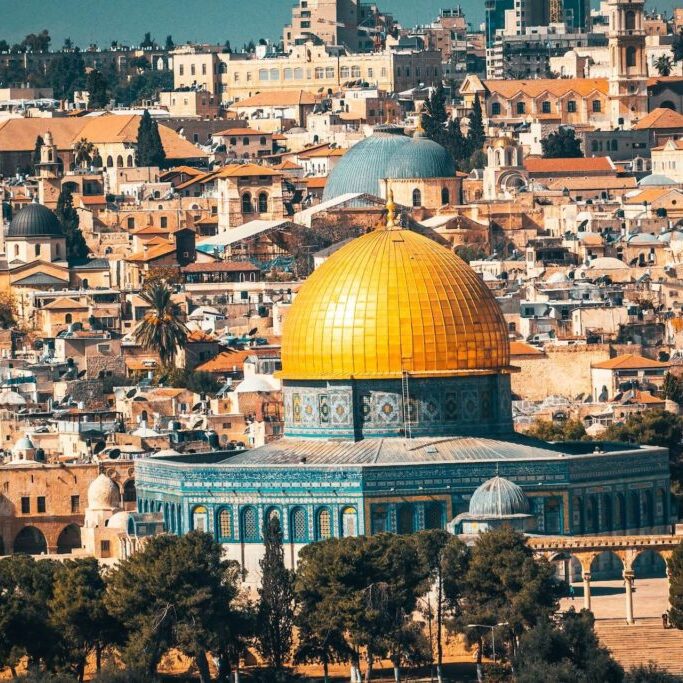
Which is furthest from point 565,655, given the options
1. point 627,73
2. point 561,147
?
point 627,73

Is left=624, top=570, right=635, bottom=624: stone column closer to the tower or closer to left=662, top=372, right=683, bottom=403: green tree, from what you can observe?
left=662, top=372, right=683, bottom=403: green tree

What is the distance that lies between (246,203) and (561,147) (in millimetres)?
21320

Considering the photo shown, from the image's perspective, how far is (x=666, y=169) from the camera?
14525cm

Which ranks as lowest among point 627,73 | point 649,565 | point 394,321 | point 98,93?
point 649,565

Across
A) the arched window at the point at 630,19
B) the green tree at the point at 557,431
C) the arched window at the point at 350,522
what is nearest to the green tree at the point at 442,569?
the arched window at the point at 350,522

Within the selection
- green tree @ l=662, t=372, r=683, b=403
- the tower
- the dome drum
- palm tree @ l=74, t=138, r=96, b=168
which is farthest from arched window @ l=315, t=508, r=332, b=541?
the tower

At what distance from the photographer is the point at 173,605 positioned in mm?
62500

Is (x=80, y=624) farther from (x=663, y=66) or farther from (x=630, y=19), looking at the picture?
(x=663, y=66)

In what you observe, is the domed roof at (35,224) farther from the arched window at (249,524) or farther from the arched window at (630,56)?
the arched window at (249,524)

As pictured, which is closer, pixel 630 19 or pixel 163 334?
pixel 163 334

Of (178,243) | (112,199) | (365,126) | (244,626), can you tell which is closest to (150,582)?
(244,626)

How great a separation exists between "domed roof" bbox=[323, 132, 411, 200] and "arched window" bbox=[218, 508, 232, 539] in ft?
186

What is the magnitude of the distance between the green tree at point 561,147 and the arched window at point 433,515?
7943 cm

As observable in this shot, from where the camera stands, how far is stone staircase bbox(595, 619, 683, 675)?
2473 inches
